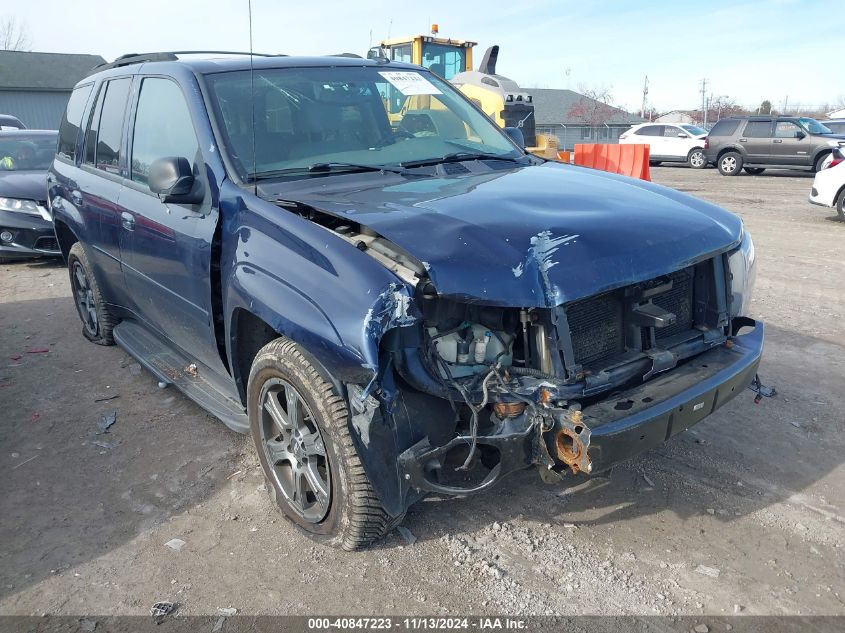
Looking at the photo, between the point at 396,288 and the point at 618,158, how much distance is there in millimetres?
10219

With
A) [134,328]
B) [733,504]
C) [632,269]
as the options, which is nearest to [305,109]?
[632,269]

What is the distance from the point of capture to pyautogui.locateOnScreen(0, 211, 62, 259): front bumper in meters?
8.34

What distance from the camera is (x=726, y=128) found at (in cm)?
2091

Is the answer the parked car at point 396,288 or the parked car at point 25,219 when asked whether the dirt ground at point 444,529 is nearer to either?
the parked car at point 396,288

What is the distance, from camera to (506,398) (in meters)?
2.46

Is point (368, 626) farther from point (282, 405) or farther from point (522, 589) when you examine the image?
point (282, 405)

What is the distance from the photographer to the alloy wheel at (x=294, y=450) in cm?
285

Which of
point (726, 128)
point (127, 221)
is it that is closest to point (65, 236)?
point (127, 221)

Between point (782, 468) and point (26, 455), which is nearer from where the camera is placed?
point (782, 468)

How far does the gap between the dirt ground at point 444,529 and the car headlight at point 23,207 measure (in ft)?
15.2

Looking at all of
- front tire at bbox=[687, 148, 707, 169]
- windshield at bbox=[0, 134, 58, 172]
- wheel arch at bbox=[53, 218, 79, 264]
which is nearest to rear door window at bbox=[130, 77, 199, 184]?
wheel arch at bbox=[53, 218, 79, 264]

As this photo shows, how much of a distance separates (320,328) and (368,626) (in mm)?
1108

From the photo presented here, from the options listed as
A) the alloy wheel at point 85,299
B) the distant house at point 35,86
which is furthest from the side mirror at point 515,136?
the distant house at point 35,86

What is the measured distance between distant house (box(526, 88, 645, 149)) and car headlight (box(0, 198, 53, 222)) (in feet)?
132
